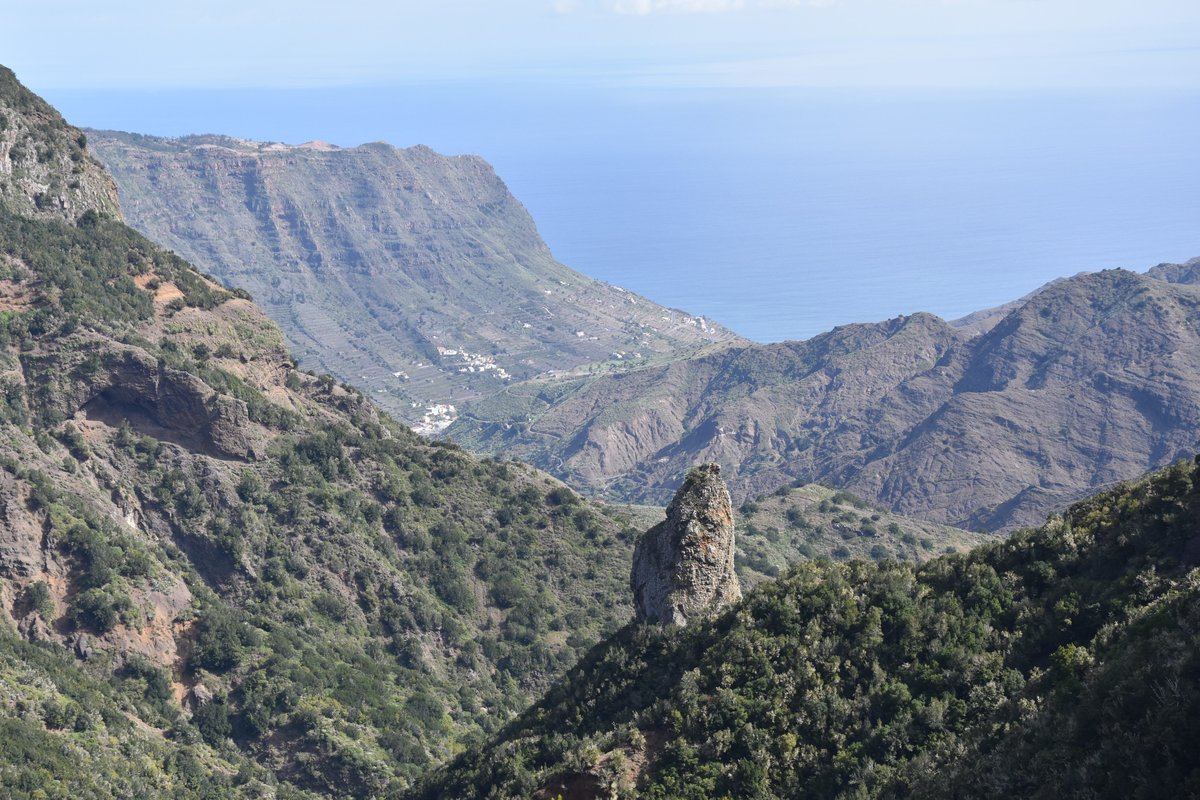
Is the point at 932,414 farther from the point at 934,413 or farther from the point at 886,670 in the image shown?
the point at 886,670

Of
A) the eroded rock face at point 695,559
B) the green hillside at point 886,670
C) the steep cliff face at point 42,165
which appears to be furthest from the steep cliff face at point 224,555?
the green hillside at point 886,670

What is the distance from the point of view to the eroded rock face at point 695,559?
3412 centimetres

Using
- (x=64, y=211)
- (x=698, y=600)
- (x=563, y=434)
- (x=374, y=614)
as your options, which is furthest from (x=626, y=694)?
(x=563, y=434)

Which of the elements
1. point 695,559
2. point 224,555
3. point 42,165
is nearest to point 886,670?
point 695,559

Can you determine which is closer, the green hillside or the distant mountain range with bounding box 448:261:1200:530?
the green hillside

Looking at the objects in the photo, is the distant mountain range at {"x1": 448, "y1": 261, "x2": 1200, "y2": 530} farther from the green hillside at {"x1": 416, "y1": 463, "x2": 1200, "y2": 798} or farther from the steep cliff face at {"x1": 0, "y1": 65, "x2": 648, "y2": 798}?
the green hillside at {"x1": 416, "y1": 463, "x2": 1200, "y2": 798}

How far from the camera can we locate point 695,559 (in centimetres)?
3425

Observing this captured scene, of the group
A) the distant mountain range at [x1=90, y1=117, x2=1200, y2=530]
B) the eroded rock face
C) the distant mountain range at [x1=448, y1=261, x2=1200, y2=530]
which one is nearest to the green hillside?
the eroded rock face

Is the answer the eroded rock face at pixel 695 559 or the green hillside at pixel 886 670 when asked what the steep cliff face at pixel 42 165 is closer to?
the eroded rock face at pixel 695 559

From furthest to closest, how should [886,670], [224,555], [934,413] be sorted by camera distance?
1. [934,413]
2. [224,555]
3. [886,670]

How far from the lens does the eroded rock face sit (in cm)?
3412

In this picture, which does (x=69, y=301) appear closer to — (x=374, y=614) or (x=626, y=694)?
(x=374, y=614)

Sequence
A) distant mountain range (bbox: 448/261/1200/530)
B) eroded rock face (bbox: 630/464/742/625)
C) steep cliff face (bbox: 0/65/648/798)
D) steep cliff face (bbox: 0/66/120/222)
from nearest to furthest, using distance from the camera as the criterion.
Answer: eroded rock face (bbox: 630/464/742/625)
steep cliff face (bbox: 0/65/648/798)
steep cliff face (bbox: 0/66/120/222)
distant mountain range (bbox: 448/261/1200/530)

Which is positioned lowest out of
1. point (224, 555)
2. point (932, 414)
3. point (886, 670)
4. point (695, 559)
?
point (224, 555)
